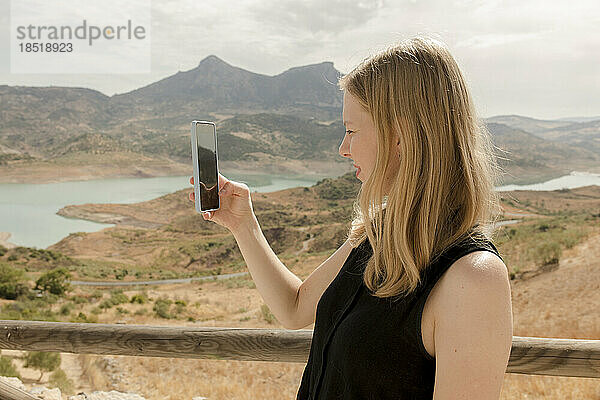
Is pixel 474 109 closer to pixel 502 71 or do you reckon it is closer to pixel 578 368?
pixel 578 368

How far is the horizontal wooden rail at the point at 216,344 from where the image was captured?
1.30m

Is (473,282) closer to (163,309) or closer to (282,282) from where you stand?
(282,282)

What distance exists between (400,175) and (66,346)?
1304mm

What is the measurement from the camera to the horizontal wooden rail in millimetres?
1300

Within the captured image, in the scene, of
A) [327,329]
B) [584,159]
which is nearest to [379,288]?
[327,329]

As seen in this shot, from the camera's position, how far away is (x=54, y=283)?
25.9m

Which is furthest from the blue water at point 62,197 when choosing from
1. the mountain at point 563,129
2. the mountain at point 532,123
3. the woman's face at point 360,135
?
the woman's face at point 360,135

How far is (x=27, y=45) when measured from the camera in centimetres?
4550

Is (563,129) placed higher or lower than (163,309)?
higher

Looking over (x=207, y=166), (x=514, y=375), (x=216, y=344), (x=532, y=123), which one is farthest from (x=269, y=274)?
(x=532, y=123)

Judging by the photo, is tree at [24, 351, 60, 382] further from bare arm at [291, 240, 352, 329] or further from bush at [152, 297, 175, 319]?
bush at [152, 297, 175, 319]

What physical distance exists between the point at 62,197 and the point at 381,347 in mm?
48623

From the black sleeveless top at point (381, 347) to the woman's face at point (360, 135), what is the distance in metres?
0.20

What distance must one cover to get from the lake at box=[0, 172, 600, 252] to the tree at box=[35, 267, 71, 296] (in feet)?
43.5
